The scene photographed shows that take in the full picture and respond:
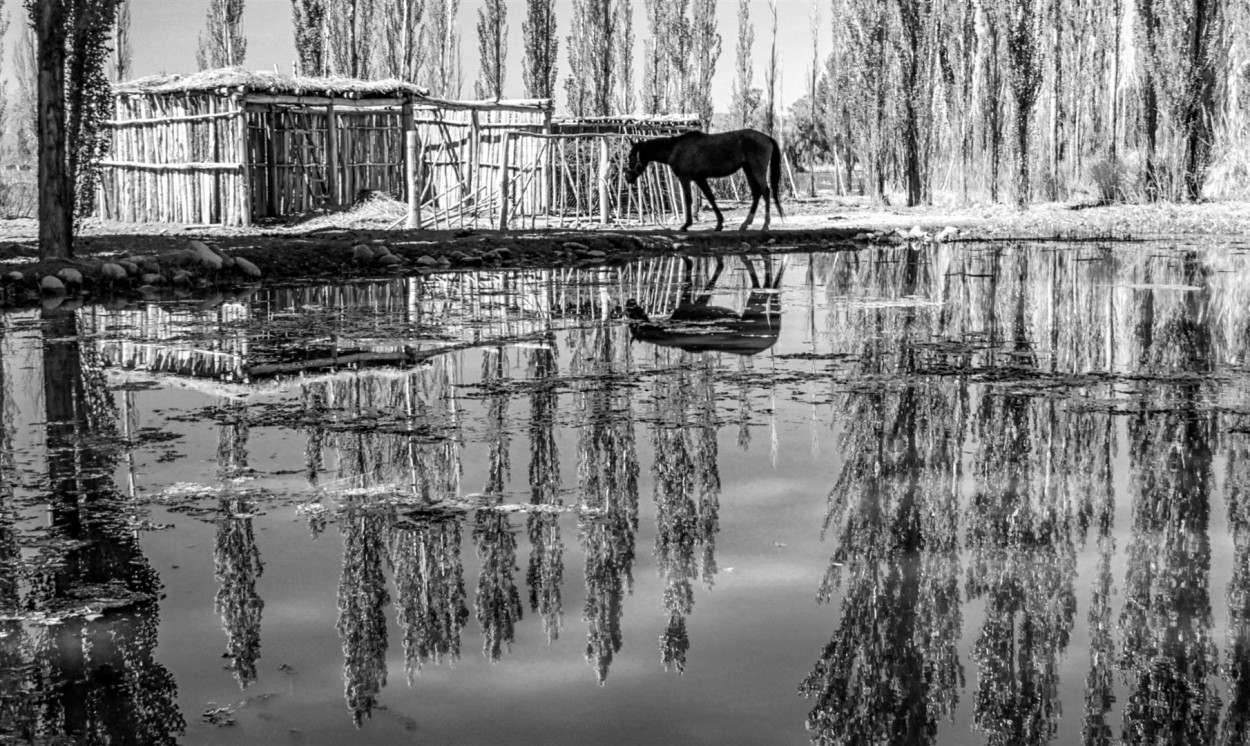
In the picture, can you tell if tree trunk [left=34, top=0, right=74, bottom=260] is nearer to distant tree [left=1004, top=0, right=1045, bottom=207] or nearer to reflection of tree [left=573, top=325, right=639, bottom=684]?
reflection of tree [left=573, top=325, right=639, bottom=684]

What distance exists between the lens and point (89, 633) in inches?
109

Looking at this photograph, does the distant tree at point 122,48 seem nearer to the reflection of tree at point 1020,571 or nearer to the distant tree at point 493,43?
the distant tree at point 493,43

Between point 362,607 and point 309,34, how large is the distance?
3258cm

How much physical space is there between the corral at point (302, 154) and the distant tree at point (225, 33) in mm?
18118

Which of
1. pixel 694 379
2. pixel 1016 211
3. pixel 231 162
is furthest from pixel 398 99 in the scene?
pixel 694 379

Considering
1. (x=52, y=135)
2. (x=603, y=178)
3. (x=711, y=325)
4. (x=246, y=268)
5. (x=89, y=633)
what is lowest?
(x=89, y=633)

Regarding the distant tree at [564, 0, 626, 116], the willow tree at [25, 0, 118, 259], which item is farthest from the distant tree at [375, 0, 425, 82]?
the willow tree at [25, 0, 118, 259]


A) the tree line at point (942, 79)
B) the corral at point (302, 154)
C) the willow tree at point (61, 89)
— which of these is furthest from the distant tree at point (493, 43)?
the willow tree at point (61, 89)

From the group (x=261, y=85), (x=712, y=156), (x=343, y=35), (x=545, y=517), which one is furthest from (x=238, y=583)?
(x=343, y=35)

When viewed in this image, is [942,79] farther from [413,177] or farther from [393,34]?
[393,34]

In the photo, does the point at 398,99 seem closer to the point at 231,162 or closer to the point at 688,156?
the point at 231,162

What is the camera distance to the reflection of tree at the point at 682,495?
2988 mm

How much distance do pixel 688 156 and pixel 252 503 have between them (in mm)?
15217

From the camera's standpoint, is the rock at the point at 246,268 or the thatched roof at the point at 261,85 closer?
the rock at the point at 246,268
